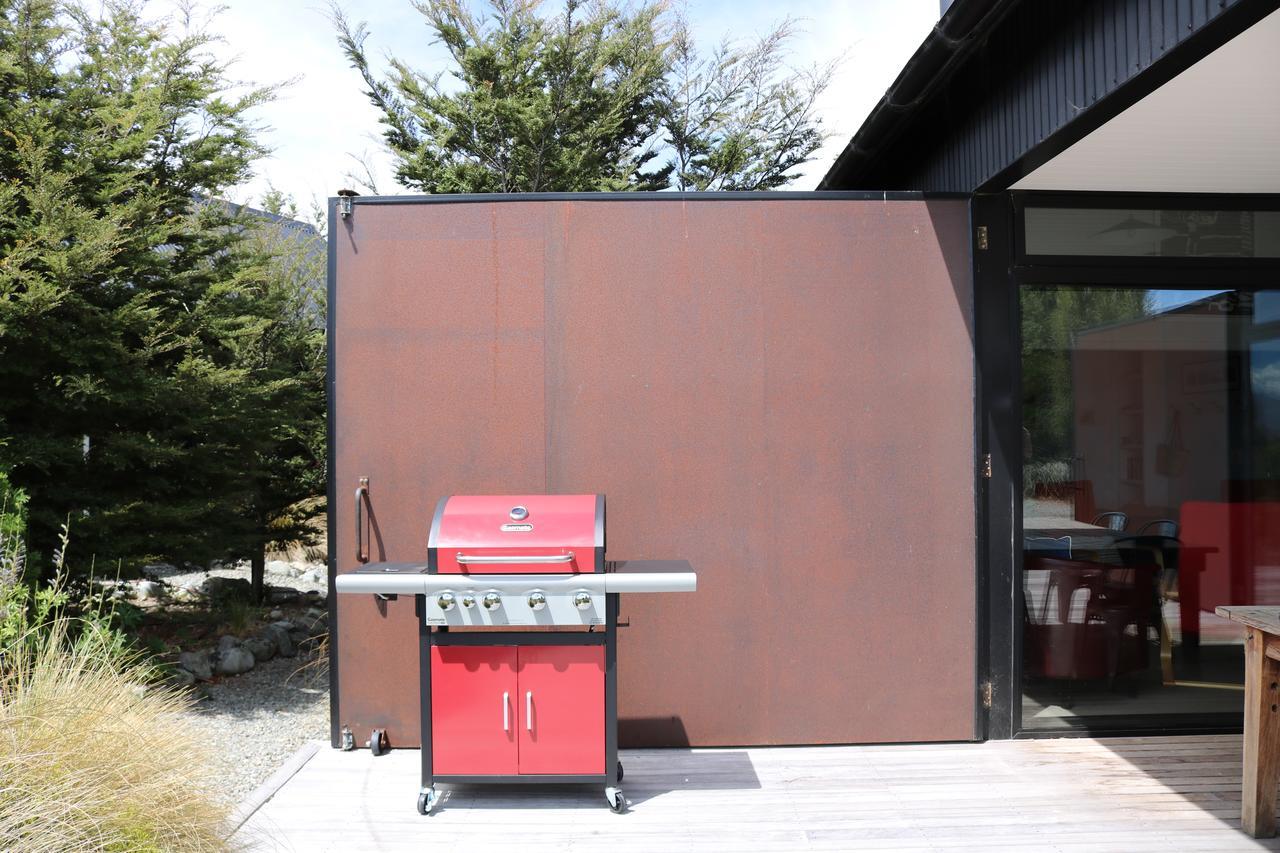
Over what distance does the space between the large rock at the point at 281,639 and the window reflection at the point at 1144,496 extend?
4967mm

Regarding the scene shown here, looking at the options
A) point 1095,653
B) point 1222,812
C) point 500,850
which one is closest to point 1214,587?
point 1095,653

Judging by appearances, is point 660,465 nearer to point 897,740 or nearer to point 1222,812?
point 897,740

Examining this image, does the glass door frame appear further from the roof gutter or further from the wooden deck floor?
the roof gutter

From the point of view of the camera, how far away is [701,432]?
4.01 meters

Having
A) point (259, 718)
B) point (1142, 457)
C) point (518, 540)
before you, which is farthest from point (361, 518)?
point (1142, 457)

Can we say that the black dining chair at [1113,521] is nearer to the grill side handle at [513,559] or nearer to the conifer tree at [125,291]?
the grill side handle at [513,559]

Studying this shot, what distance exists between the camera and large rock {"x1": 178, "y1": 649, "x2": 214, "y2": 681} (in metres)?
5.71

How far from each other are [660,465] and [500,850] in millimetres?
1693

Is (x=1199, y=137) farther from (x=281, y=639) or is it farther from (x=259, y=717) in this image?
(x=281, y=639)

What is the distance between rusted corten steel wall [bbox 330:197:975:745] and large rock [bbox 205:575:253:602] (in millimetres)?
3683

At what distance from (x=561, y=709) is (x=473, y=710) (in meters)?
0.33

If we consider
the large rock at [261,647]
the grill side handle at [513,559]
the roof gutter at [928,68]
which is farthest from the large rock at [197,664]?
the roof gutter at [928,68]

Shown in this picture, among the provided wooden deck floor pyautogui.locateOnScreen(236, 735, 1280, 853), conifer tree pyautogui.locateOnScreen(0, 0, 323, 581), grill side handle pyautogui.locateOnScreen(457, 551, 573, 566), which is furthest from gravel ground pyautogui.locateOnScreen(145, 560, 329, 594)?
grill side handle pyautogui.locateOnScreen(457, 551, 573, 566)

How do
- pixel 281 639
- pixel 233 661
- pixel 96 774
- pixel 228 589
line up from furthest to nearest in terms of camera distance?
pixel 228 589
pixel 281 639
pixel 233 661
pixel 96 774
